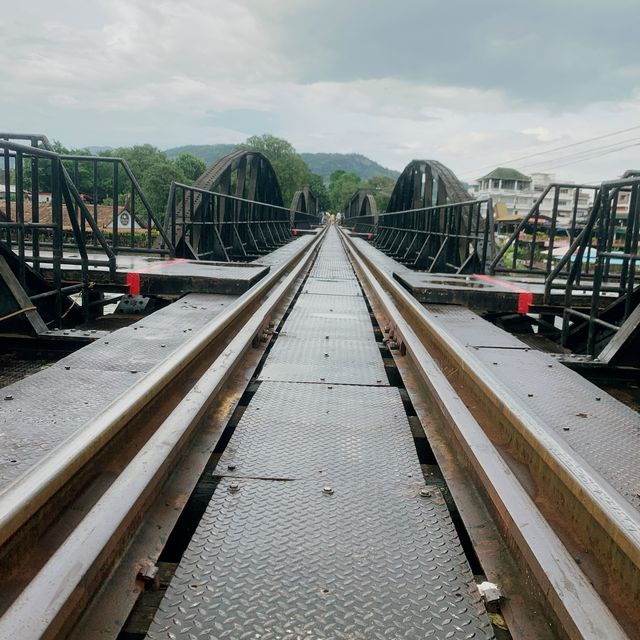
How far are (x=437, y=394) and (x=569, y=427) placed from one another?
63 centimetres

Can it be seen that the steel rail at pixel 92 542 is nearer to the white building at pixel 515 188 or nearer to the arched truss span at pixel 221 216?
the arched truss span at pixel 221 216

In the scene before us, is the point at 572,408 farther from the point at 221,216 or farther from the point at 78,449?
the point at 221,216

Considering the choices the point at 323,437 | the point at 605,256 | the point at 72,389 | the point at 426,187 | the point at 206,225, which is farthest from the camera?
the point at 426,187

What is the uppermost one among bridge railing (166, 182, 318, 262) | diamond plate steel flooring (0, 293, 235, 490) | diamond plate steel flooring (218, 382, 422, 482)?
bridge railing (166, 182, 318, 262)

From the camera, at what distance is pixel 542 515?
1.98 meters

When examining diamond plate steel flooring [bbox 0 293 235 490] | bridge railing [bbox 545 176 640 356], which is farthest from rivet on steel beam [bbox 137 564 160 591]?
bridge railing [bbox 545 176 640 356]

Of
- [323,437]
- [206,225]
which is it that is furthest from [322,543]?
[206,225]

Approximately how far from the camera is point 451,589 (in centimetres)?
173

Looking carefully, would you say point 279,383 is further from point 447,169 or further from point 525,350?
point 447,169

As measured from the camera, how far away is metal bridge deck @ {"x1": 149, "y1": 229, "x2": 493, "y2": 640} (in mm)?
1570

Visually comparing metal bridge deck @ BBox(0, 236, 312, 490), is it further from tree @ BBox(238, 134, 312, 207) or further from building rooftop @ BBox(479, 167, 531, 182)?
building rooftop @ BBox(479, 167, 531, 182)

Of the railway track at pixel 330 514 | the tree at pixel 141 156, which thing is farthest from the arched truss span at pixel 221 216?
the tree at pixel 141 156

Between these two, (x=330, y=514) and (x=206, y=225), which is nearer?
(x=330, y=514)

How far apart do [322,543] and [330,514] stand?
0.59 feet
